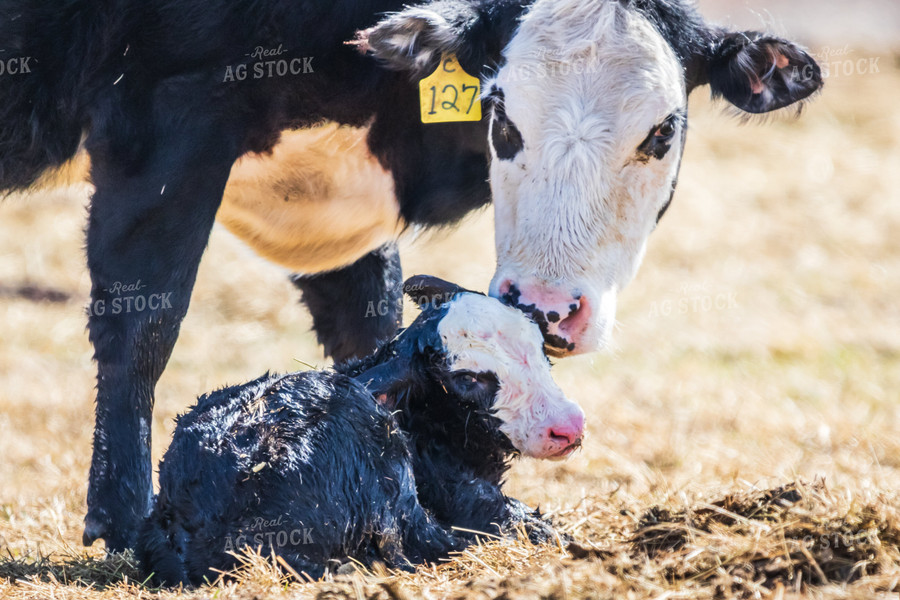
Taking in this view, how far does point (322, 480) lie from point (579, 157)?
150cm

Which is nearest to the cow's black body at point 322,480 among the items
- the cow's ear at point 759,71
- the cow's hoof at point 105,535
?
the cow's hoof at point 105,535

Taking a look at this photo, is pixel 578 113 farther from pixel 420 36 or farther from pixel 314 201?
pixel 314 201

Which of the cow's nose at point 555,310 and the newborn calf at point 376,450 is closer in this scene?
the newborn calf at point 376,450

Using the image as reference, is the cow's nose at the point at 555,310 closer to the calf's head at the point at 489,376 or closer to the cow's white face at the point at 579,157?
the cow's white face at the point at 579,157

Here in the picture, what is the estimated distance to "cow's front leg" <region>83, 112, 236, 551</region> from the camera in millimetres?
4051

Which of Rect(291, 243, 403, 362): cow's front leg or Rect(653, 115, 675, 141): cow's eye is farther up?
Rect(653, 115, 675, 141): cow's eye

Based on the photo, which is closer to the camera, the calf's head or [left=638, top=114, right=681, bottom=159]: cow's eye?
the calf's head

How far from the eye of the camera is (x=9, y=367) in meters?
7.55

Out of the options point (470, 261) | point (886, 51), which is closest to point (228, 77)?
point (470, 261)

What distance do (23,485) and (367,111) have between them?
2.38 m

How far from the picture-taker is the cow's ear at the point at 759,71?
178 inches

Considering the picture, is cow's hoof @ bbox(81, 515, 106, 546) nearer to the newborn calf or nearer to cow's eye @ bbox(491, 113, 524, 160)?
the newborn calf

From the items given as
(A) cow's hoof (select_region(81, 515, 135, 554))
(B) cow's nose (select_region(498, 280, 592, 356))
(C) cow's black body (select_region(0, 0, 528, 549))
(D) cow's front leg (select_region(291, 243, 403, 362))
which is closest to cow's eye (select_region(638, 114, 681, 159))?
(B) cow's nose (select_region(498, 280, 592, 356))

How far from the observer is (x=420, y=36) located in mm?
4387
